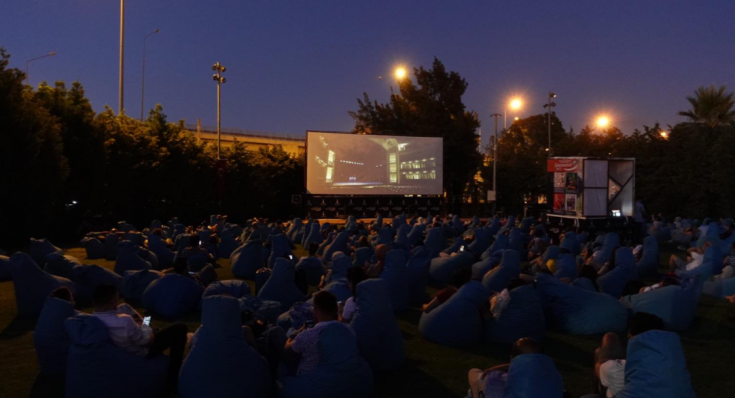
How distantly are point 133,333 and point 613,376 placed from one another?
12.7 ft

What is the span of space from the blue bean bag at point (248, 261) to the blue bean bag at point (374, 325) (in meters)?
6.72

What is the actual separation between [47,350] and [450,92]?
145ft

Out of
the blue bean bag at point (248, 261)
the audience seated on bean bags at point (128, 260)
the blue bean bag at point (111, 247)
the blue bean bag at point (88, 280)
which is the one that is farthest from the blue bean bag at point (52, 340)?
the blue bean bag at point (111, 247)

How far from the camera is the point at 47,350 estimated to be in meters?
5.66

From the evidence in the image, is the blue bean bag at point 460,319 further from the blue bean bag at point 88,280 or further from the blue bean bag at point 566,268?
the blue bean bag at point 88,280

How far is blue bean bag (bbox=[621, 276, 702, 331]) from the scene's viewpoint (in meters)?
7.67

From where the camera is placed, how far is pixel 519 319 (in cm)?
707

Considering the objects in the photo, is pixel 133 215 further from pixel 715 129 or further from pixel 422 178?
pixel 715 129

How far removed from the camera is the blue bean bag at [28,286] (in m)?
8.31

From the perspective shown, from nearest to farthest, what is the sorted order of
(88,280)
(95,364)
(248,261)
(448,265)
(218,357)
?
1. (218,357)
2. (95,364)
3. (88,280)
4. (448,265)
5. (248,261)

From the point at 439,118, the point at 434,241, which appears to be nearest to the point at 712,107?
the point at 439,118

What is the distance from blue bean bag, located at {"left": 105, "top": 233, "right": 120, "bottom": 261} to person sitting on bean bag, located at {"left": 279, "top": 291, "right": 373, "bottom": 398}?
39.3ft

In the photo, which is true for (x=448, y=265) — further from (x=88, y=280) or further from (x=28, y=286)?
(x=28, y=286)

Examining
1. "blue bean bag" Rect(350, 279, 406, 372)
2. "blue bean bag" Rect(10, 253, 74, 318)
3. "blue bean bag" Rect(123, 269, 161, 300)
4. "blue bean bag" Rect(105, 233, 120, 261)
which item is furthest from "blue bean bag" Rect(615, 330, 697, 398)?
"blue bean bag" Rect(105, 233, 120, 261)
